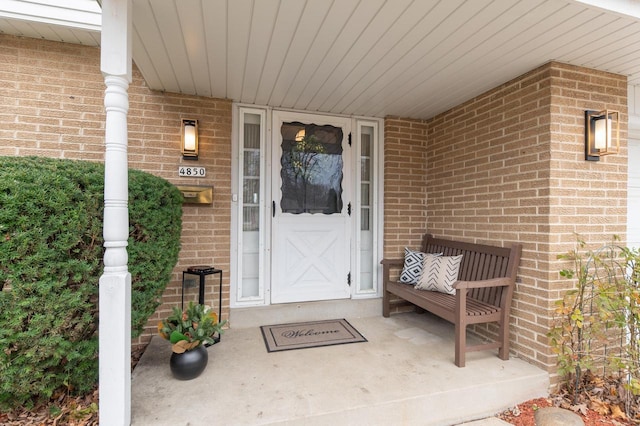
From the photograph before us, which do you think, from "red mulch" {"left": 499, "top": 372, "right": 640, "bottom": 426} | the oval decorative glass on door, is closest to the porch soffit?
the oval decorative glass on door

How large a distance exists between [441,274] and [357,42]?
237 centimetres

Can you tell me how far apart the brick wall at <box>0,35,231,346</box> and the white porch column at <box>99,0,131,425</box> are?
4.96 feet

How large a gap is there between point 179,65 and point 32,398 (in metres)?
2.68

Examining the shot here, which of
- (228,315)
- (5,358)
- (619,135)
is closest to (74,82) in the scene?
(5,358)

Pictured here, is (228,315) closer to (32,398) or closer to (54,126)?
→ (32,398)

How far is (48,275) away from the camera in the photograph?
5.90ft

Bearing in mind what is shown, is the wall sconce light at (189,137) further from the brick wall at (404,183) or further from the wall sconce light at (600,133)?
the wall sconce light at (600,133)

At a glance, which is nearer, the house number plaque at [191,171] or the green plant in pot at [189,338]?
the green plant in pot at [189,338]

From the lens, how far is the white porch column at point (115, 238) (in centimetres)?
181

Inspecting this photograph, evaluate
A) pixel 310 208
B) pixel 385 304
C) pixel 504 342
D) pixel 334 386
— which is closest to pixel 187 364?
pixel 334 386

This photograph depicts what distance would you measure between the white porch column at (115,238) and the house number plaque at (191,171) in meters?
1.51

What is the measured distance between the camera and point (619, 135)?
2.77 m

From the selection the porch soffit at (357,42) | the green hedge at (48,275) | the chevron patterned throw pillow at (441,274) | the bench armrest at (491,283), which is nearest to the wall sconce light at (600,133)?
the porch soffit at (357,42)

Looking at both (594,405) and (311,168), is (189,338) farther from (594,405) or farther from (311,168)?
(594,405)
